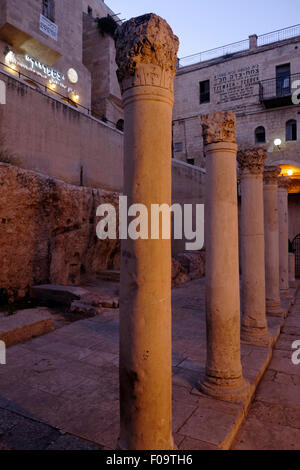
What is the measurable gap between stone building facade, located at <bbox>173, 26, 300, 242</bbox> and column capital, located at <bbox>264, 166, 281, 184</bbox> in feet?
39.2

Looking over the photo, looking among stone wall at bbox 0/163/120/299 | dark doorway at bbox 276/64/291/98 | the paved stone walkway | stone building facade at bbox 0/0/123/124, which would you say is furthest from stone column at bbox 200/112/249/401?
dark doorway at bbox 276/64/291/98

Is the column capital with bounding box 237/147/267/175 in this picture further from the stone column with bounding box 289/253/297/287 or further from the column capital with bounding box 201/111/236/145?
the stone column with bounding box 289/253/297/287

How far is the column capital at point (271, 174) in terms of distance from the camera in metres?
7.88

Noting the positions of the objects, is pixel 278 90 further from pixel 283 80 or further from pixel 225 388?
pixel 225 388

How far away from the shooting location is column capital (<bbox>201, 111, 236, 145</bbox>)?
4.16 m

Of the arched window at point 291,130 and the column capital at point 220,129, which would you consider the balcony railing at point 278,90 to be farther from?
the column capital at point 220,129

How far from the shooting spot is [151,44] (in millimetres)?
2539

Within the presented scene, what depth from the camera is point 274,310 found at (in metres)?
7.77

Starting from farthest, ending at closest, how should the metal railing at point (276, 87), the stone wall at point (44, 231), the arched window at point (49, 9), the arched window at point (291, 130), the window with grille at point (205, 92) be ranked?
the window with grille at point (205, 92) → the arched window at point (291, 130) → the metal railing at point (276, 87) → the arched window at point (49, 9) → the stone wall at point (44, 231)

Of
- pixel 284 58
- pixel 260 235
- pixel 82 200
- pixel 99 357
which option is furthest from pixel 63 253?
pixel 284 58

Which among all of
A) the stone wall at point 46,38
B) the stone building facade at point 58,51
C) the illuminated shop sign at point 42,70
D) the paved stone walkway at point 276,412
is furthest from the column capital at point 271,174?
the stone wall at point 46,38

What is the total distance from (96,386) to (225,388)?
155 centimetres

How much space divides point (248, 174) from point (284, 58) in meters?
18.6

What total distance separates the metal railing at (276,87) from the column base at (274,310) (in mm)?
16327
